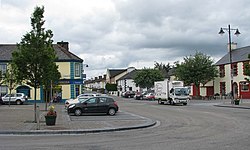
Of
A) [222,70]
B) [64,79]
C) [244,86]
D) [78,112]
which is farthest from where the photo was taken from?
[222,70]

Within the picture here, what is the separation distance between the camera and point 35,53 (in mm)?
20031

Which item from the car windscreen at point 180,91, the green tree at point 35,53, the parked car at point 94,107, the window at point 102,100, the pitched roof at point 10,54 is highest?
the pitched roof at point 10,54

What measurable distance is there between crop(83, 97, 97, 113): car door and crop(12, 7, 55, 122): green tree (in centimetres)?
621

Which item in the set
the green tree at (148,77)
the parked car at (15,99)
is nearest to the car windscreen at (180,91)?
the parked car at (15,99)

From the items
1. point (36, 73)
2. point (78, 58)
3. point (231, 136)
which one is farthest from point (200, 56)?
point (231, 136)

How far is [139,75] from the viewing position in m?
84.4

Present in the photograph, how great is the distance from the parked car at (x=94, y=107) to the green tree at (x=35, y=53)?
5.87 metres

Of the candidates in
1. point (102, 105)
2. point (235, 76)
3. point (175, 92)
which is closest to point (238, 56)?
point (235, 76)

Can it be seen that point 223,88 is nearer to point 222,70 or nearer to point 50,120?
point 222,70

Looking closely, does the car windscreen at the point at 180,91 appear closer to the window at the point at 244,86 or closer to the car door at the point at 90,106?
the car door at the point at 90,106

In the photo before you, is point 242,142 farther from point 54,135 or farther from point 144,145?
point 54,135

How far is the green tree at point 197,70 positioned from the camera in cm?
6262

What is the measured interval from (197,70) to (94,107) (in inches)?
1534

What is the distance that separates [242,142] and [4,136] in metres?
8.91
